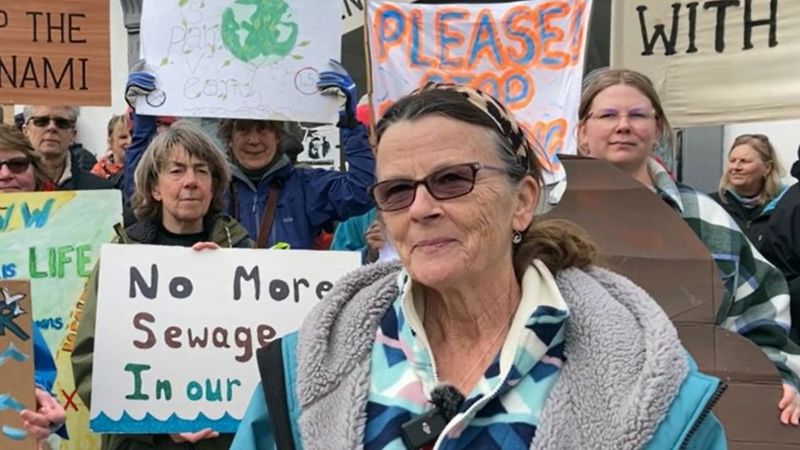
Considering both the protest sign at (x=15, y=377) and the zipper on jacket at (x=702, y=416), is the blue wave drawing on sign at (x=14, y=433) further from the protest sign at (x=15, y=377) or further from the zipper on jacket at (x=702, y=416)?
the zipper on jacket at (x=702, y=416)

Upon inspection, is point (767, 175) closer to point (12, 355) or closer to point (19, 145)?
point (19, 145)

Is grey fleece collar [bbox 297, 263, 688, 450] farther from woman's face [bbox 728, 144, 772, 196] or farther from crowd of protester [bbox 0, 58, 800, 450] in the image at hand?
woman's face [bbox 728, 144, 772, 196]

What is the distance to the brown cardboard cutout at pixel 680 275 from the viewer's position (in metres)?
2.61

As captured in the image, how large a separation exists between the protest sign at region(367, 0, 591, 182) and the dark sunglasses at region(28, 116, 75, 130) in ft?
5.56

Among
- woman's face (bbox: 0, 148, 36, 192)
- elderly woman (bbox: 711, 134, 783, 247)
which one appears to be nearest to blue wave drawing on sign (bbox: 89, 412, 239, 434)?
woman's face (bbox: 0, 148, 36, 192)

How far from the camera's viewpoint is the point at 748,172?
21.2ft

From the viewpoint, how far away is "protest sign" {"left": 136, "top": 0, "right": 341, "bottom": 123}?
445 centimetres

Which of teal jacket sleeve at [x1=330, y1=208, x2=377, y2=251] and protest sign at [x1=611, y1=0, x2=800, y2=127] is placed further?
teal jacket sleeve at [x1=330, y1=208, x2=377, y2=251]

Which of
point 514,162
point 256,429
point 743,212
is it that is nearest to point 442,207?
point 514,162

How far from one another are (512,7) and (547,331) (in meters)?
2.85

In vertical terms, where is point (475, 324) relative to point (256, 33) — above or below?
below

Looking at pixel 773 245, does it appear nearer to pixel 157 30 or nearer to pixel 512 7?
pixel 512 7

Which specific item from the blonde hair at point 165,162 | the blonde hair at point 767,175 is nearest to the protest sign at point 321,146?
the blonde hair at point 767,175

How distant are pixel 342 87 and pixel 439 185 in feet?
8.89
